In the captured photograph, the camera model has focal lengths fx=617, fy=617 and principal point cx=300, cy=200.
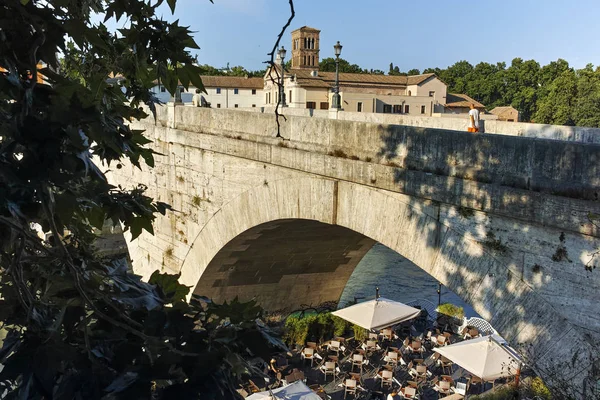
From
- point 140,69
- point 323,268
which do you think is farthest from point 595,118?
point 140,69

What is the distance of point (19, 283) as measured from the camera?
6.57ft

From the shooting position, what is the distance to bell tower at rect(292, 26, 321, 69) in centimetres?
5838

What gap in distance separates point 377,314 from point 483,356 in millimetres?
2545

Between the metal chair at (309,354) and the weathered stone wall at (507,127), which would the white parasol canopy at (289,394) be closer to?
the metal chair at (309,354)

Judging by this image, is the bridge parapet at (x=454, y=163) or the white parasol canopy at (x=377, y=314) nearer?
the bridge parapet at (x=454, y=163)

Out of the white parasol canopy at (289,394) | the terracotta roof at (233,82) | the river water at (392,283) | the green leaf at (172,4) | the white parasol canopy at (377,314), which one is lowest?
the river water at (392,283)

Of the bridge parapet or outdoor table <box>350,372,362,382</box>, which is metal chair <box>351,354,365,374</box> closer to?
outdoor table <box>350,372,362,382</box>

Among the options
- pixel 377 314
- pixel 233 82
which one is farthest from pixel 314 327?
pixel 233 82

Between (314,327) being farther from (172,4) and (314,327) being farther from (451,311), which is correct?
(172,4)

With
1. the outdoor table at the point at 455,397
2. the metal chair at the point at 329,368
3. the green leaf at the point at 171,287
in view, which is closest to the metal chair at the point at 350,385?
the metal chair at the point at 329,368

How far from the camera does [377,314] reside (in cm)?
1180

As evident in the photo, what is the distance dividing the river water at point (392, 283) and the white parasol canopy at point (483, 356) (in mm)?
4222

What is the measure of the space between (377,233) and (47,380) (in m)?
4.66

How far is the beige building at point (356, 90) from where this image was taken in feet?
90.7
